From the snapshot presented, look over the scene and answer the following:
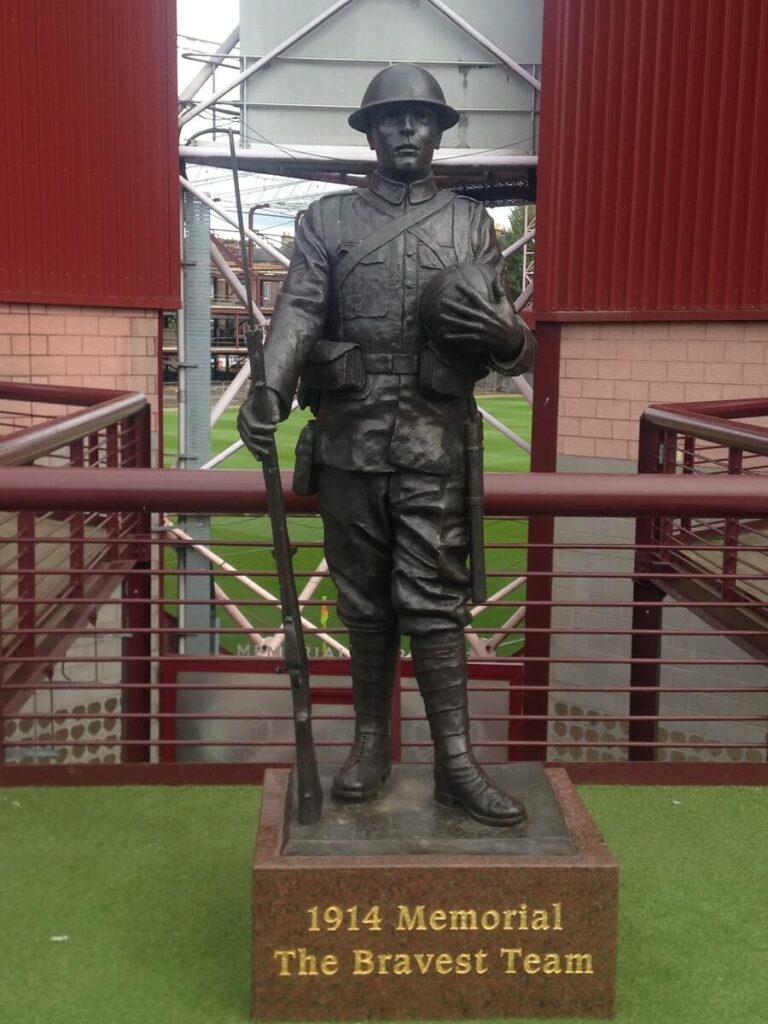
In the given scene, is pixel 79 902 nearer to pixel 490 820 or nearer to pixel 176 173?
pixel 490 820

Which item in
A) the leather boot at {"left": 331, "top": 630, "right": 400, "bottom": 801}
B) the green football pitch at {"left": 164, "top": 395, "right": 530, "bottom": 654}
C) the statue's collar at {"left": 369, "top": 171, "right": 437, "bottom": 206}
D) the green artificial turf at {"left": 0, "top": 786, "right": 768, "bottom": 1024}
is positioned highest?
the statue's collar at {"left": 369, "top": 171, "right": 437, "bottom": 206}

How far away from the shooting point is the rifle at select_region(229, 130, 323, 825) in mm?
2414

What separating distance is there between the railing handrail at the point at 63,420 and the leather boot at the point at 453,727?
5.53 ft

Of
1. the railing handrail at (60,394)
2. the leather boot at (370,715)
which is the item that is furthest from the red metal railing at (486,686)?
the leather boot at (370,715)

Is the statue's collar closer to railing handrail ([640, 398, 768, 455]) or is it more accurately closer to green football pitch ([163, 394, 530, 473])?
railing handrail ([640, 398, 768, 455])

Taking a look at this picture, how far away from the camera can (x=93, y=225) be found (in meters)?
8.38

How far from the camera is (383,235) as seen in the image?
2.53 metres

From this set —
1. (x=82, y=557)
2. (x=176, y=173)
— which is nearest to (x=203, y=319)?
(x=176, y=173)

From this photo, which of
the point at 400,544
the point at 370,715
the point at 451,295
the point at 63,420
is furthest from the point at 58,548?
the point at 451,295

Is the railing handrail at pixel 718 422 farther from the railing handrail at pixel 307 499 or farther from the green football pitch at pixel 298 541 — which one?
the green football pitch at pixel 298 541

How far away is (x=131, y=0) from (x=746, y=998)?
7926 millimetres

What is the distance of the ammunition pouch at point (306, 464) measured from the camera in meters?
2.63

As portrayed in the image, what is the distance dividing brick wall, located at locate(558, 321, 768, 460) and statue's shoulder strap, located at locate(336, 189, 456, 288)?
5932 millimetres

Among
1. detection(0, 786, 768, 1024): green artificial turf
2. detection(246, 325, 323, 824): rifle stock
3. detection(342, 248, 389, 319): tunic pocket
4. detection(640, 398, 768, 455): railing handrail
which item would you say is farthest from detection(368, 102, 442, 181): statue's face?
detection(640, 398, 768, 455): railing handrail
